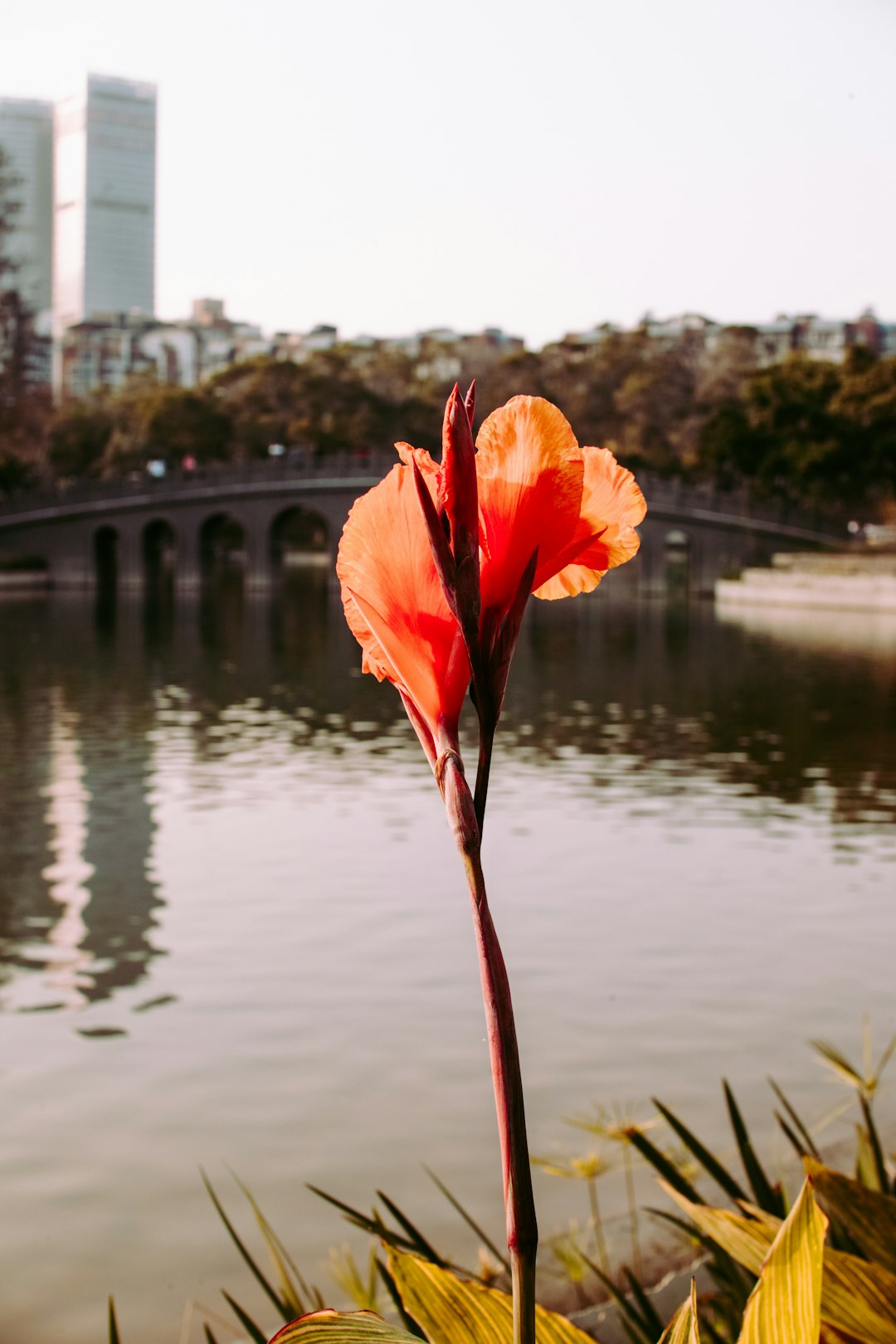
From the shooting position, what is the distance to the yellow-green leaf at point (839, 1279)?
130 centimetres

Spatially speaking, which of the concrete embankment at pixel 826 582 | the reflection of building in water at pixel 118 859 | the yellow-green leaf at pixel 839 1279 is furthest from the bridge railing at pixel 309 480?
the yellow-green leaf at pixel 839 1279

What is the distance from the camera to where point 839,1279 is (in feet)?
4.36

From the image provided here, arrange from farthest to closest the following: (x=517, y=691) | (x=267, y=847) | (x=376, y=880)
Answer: (x=517, y=691) < (x=267, y=847) < (x=376, y=880)

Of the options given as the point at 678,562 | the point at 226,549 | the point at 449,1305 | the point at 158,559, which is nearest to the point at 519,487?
the point at 449,1305

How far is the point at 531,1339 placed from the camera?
705 millimetres

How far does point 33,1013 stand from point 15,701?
1270 centimetres

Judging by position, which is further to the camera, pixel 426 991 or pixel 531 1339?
pixel 426 991

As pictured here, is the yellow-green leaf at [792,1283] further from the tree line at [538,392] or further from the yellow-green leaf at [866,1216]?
the tree line at [538,392]

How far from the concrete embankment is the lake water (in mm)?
20176

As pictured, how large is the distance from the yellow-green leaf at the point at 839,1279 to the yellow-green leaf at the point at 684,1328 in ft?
1.57

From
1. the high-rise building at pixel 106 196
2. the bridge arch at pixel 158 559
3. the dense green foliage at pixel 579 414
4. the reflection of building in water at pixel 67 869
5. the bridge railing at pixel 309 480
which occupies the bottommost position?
the reflection of building in water at pixel 67 869

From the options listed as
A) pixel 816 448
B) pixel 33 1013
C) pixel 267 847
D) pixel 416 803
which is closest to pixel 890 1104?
pixel 33 1013

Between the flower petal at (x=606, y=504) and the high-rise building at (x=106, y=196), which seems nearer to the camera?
the flower petal at (x=606, y=504)

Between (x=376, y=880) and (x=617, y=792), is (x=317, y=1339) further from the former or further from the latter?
(x=617, y=792)
